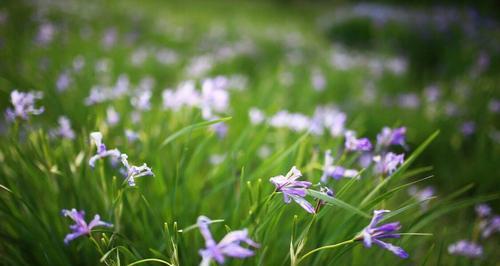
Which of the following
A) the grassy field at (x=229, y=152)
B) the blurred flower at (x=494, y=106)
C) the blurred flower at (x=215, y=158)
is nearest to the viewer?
the grassy field at (x=229, y=152)

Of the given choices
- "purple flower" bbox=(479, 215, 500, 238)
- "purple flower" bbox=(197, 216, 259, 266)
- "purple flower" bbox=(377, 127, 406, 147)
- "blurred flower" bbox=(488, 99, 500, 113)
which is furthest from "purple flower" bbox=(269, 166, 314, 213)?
"blurred flower" bbox=(488, 99, 500, 113)

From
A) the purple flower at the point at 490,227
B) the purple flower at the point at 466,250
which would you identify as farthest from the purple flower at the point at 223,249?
the purple flower at the point at 490,227

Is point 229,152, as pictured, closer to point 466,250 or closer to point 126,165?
point 126,165

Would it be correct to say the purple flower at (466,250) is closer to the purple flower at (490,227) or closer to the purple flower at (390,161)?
the purple flower at (490,227)

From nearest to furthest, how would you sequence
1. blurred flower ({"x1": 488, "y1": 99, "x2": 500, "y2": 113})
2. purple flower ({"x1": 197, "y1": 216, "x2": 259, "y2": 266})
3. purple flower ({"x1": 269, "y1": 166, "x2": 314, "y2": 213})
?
purple flower ({"x1": 197, "y1": 216, "x2": 259, "y2": 266}) → purple flower ({"x1": 269, "y1": 166, "x2": 314, "y2": 213}) → blurred flower ({"x1": 488, "y1": 99, "x2": 500, "y2": 113})

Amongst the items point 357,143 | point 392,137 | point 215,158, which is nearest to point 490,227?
point 392,137

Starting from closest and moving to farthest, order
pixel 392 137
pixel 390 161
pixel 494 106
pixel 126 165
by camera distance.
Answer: pixel 126 165 → pixel 390 161 → pixel 392 137 → pixel 494 106

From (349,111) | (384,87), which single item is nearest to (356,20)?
(384,87)

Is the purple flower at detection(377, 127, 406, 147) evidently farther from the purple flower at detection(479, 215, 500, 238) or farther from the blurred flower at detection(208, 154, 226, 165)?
the blurred flower at detection(208, 154, 226, 165)

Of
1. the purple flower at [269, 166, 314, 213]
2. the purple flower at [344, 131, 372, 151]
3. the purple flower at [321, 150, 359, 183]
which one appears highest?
the purple flower at [269, 166, 314, 213]
